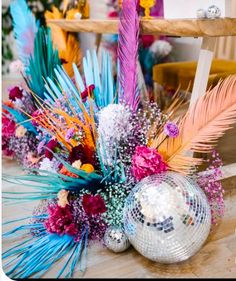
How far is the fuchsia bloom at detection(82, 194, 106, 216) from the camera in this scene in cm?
115

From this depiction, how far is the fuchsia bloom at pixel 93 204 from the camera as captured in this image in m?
1.15

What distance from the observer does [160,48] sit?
263cm

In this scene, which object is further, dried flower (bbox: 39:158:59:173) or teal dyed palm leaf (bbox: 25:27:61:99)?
teal dyed palm leaf (bbox: 25:27:61:99)

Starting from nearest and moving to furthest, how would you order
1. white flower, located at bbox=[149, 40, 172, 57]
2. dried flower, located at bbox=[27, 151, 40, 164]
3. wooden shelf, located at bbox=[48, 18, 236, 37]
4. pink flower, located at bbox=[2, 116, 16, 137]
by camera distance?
wooden shelf, located at bbox=[48, 18, 236, 37], dried flower, located at bbox=[27, 151, 40, 164], pink flower, located at bbox=[2, 116, 16, 137], white flower, located at bbox=[149, 40, 172, 57]

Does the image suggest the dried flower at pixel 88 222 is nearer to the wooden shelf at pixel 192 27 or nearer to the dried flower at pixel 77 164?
the dried flower at pixel 77 164

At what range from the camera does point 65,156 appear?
136 cm

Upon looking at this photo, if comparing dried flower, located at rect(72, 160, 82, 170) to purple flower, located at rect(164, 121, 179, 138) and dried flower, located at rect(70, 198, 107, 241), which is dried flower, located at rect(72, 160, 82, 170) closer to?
dried flower, located at rect(70, 198, 107, 241)

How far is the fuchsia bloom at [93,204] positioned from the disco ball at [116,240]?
0.24ft

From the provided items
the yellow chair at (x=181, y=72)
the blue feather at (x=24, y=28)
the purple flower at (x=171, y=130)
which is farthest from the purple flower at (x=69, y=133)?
the blue feather at (x=24, y=28)

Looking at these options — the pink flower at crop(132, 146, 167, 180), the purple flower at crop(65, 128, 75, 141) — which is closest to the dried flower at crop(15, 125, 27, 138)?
the purple flower at crop(65, 128, 75, 141)

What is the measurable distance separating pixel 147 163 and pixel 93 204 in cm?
20

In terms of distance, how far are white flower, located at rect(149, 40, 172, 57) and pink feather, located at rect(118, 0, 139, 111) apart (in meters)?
1.20

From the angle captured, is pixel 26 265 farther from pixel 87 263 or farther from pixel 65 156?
pixel 65 156

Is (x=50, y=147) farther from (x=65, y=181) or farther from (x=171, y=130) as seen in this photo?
(x=171, y=130)
